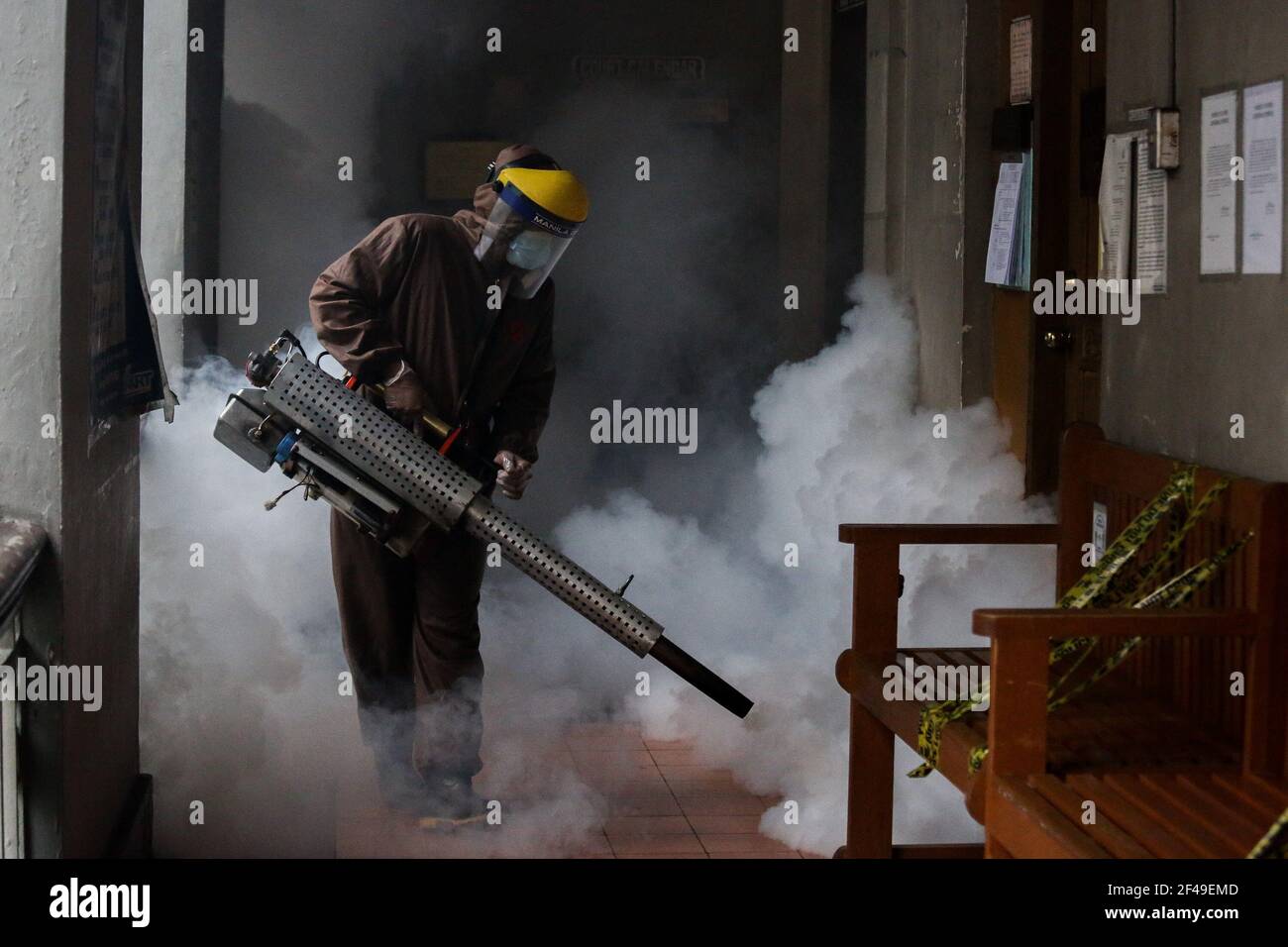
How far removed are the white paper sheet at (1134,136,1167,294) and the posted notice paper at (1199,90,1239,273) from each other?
192mm

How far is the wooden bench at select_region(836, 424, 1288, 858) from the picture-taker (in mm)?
2414

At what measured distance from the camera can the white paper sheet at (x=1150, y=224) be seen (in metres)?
3.22

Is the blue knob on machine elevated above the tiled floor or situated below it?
above

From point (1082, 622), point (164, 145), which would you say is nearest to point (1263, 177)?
point (1082, 622)

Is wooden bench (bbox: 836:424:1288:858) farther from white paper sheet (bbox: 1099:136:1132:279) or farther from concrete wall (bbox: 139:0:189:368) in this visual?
concrete wall (bbox: 139:0:189:368)

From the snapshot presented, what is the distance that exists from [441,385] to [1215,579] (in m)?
1.63

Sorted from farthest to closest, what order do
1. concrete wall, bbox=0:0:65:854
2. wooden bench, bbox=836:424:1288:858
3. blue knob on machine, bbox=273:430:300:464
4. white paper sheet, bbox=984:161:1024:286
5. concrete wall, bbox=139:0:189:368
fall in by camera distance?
white paper sheet, bbox=984:161:1024:286 → concrete wall, bbox=139:0:189:368 → blue knob on machine, bbox=273:430:300:464 → concrete wall, bbox=0:0:65:854 → wooden bench, bbox=836:424:1288:858

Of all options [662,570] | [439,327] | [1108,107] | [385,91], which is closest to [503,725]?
[662,570]

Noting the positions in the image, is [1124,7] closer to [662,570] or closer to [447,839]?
[662,570]

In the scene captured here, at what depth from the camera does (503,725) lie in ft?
12.7

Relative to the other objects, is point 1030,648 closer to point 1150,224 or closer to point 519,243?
point 1150,224

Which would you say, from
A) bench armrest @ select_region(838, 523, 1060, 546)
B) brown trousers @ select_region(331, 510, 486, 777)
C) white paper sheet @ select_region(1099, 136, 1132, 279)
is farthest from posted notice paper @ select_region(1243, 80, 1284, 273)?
brown trousers @ select_region(331, 510, 486, 777)
